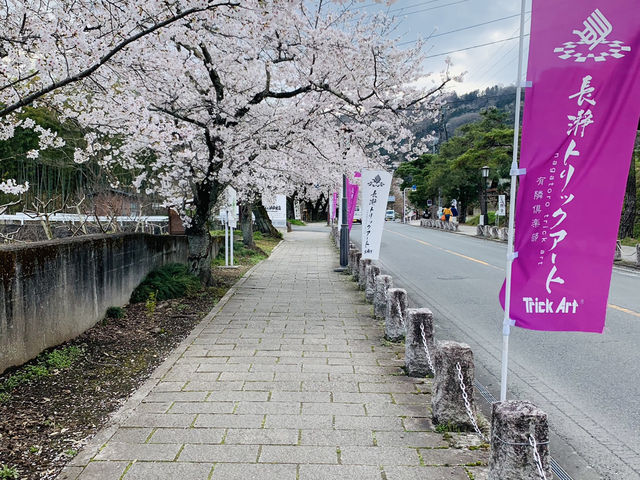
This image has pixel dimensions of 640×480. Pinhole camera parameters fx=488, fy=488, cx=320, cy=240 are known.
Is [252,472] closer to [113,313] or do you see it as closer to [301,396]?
[301,396]

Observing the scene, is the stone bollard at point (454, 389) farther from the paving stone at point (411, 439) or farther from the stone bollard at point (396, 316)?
the stone bollard at point (396, 316)

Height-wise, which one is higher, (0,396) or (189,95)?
(189,95)

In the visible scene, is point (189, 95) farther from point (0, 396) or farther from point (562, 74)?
point (562, 74)

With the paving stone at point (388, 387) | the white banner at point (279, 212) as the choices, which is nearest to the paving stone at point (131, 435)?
the paving stone at point (388, 387)

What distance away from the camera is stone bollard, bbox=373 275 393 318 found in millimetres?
8164

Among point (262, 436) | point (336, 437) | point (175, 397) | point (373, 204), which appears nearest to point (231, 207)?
point (373, 204)

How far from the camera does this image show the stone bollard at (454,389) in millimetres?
4043

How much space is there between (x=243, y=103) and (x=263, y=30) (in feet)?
9.11

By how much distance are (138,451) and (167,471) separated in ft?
1.43

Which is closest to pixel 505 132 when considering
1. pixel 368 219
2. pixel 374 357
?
pixel 368 219

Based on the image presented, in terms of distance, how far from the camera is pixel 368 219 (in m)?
11.4

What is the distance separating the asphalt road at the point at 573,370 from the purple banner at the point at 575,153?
0.23m

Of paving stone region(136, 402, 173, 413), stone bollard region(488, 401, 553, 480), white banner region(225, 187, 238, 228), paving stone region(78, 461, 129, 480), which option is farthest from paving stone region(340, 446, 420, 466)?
white banner region(225, 187, 238, 228)

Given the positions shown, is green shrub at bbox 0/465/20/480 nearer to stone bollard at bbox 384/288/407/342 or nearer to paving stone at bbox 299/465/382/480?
paving stone at bbox 299/465/382/480
